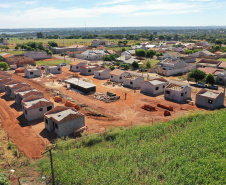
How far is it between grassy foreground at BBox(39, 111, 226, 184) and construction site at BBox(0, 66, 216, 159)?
339 cm

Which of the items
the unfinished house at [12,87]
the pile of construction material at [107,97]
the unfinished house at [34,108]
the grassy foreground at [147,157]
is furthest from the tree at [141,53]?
the grassy foreground at [147,157]

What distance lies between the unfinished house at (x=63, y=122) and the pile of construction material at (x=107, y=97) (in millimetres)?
11359

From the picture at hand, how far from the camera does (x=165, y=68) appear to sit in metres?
60.8

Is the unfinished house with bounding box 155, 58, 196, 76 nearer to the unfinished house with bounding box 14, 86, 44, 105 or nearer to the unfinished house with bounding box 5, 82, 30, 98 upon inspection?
the unfinished house with bounding box 14, 86, 44, 105

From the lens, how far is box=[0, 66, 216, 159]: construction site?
25984 mm

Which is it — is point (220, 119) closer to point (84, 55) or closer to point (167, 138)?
point (167, 138)

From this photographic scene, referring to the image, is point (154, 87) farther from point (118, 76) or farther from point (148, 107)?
point (118, 76)

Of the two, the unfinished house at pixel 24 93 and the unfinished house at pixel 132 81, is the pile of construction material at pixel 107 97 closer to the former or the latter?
the unfinished house at pixel 132 81

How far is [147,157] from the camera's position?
67.6ft

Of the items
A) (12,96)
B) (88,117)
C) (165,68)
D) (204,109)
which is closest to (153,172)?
(88,117)

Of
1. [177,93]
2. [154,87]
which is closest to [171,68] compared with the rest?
[154,87]

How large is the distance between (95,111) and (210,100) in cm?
1949

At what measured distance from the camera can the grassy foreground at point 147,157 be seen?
17.7 meters

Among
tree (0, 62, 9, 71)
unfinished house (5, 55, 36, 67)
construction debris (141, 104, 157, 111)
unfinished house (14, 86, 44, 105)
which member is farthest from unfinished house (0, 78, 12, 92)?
construction debris (141, 104, 157, 111)
